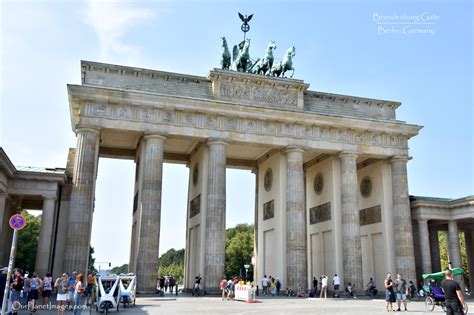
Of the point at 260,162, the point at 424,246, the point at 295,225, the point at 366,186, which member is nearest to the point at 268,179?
the point at 260,162

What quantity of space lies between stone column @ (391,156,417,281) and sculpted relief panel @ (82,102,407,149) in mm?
2074

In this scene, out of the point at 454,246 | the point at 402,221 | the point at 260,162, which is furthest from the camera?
the point at 260,162

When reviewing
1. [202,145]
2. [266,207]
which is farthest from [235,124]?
[266,207]

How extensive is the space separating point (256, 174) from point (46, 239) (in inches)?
781

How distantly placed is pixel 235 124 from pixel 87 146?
10.9 m

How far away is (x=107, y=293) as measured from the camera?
17.8m

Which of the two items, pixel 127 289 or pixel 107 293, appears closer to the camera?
pixel 107 293

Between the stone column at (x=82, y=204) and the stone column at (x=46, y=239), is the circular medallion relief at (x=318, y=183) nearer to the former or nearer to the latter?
the stone column at (x=82, y=204)

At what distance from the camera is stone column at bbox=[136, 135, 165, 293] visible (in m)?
29.5

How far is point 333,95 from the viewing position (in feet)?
125

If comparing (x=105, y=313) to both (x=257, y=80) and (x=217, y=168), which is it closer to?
(x=217, y=168)

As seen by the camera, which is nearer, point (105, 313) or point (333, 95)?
point (105, 313)

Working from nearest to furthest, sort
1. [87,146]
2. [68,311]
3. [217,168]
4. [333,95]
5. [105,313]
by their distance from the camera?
[105,313] → [68,311] → [87,146] → [217,168] → [333,95]

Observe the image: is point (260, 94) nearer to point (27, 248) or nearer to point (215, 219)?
point (215, 219)
